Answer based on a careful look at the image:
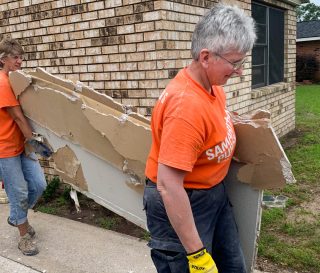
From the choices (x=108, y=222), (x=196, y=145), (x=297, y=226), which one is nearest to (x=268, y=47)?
(x=297, y=226)

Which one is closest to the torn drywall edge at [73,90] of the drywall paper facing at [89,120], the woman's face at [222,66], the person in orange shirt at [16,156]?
the drywall paper facing at [89,120]

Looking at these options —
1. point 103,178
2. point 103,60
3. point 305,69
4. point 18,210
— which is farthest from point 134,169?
point 305,69

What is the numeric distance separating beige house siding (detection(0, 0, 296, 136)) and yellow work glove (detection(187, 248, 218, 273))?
2359 mm

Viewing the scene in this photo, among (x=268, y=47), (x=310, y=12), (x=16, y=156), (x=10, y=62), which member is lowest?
(x=16, y=156)

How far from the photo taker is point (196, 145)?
1.51 metres

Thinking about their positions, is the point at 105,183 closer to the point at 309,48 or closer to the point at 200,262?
the point at 200,262

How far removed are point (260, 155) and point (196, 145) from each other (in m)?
Result: 0.54

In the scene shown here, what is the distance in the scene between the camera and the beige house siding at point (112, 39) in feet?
12.1

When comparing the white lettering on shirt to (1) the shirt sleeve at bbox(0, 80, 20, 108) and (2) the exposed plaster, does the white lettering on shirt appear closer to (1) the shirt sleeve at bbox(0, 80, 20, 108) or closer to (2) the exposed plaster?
(2) the exposed plaster

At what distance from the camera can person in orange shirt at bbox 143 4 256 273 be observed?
1.50 m

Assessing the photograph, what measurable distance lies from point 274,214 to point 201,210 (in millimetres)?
2366

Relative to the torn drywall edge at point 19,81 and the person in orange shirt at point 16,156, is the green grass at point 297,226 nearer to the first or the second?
the person in orange shirt at point 16,156

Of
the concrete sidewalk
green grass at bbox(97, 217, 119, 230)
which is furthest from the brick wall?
the concrete sidewalk

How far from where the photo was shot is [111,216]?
404 cm
